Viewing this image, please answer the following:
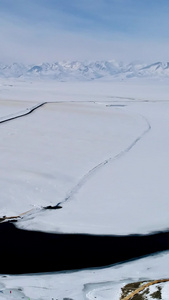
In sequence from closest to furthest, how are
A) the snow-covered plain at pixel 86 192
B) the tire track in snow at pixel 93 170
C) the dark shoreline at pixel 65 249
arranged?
the snow-covered plain at pixel 86 192 → the dark shoreline at pixel 65 249 → the tire track in snow at pixel 93 170

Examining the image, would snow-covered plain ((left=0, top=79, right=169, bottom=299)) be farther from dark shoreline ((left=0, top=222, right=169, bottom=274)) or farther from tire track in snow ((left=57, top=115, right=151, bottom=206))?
dark shoreline ((left=0, top=222, right=169, bottom=274))

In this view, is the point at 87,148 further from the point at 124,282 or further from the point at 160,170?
the point at 124,282

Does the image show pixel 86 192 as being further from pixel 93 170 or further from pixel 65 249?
pixel 65 249

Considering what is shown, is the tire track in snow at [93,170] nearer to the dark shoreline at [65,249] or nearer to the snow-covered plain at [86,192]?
the snow-covered plain at [86,192]

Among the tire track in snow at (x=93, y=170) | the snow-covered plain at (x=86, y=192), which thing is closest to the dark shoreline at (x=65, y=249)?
the snow-covered plain at (x=86, y=192)

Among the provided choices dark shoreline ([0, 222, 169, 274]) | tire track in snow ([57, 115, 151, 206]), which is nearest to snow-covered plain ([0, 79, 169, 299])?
tire track in snow ([57, 115, 151, 206])

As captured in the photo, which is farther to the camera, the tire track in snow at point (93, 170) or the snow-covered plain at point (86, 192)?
the tire track in snow at point (93, 170)

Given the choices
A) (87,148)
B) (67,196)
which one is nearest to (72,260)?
(67,196)

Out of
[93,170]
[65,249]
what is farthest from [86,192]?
[65,249]
